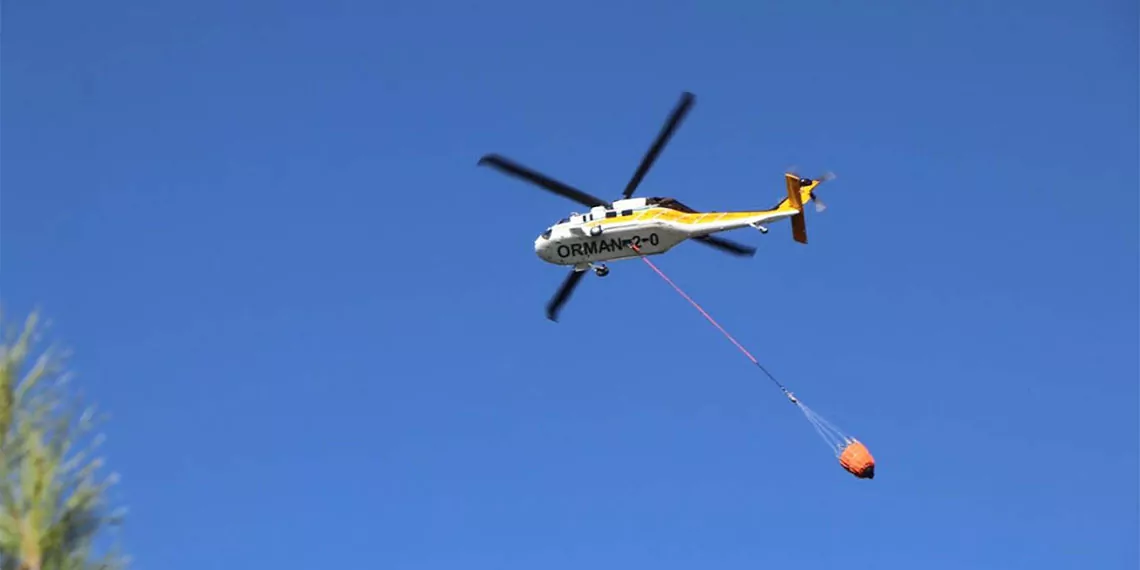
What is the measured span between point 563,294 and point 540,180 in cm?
544

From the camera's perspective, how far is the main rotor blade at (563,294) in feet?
179

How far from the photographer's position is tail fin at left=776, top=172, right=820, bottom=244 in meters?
47.3

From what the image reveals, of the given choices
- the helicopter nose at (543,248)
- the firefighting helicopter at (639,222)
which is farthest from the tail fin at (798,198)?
the helicopter nose at (543,248)

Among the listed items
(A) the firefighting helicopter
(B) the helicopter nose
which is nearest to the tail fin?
(A) the firefighting helicopter

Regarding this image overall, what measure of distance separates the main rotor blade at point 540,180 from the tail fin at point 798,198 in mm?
8537

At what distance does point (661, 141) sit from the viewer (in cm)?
5266

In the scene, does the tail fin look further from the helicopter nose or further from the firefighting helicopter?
the helicopter nose

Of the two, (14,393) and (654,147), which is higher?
(654,147)

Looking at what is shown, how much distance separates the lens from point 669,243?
49.6 meters

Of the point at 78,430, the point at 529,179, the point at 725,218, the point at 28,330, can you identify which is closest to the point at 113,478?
Result: the point at 78,430

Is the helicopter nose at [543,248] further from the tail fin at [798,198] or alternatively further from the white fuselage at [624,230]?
the tail fin at [798,198]

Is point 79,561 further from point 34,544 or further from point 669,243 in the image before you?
point 669,243

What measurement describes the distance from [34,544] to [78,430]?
101 cm

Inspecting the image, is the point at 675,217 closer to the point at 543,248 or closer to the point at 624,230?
the point at 624,230
